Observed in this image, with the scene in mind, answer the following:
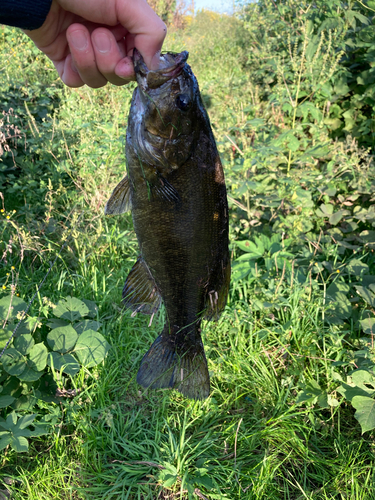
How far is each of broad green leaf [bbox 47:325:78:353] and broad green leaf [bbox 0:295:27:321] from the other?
26 centimetres

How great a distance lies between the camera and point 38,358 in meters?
2.25

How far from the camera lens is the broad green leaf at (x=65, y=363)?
2.29 meters

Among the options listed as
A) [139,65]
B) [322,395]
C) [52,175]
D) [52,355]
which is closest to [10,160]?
[52,175]

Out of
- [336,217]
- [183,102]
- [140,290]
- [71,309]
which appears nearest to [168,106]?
[183,102]

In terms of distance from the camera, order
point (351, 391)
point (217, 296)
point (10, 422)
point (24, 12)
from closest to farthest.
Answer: point (24, 12), point (217, 296), point (10, 422), point (351, 391)

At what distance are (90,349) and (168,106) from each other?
160cm

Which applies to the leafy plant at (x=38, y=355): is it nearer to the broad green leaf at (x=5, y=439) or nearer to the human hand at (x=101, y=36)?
the broad green leaf at (x=5, y=439)

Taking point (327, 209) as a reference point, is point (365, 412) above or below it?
below

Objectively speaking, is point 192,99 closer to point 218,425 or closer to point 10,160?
point 218,425

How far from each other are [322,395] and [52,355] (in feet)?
5.51

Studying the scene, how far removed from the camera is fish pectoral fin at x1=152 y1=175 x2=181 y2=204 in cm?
149

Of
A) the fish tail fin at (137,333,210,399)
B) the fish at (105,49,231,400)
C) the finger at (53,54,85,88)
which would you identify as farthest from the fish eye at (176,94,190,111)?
the fish tail fin at (137,333,210,399)

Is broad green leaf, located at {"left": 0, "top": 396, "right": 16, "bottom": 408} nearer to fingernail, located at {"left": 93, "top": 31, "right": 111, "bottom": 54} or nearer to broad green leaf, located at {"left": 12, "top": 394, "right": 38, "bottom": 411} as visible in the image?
broad green leaf, located at {"left": 12, "top": 394, "right": 38, "bottom": 411}

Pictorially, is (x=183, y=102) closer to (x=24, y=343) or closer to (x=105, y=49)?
(x=105, y=49)
